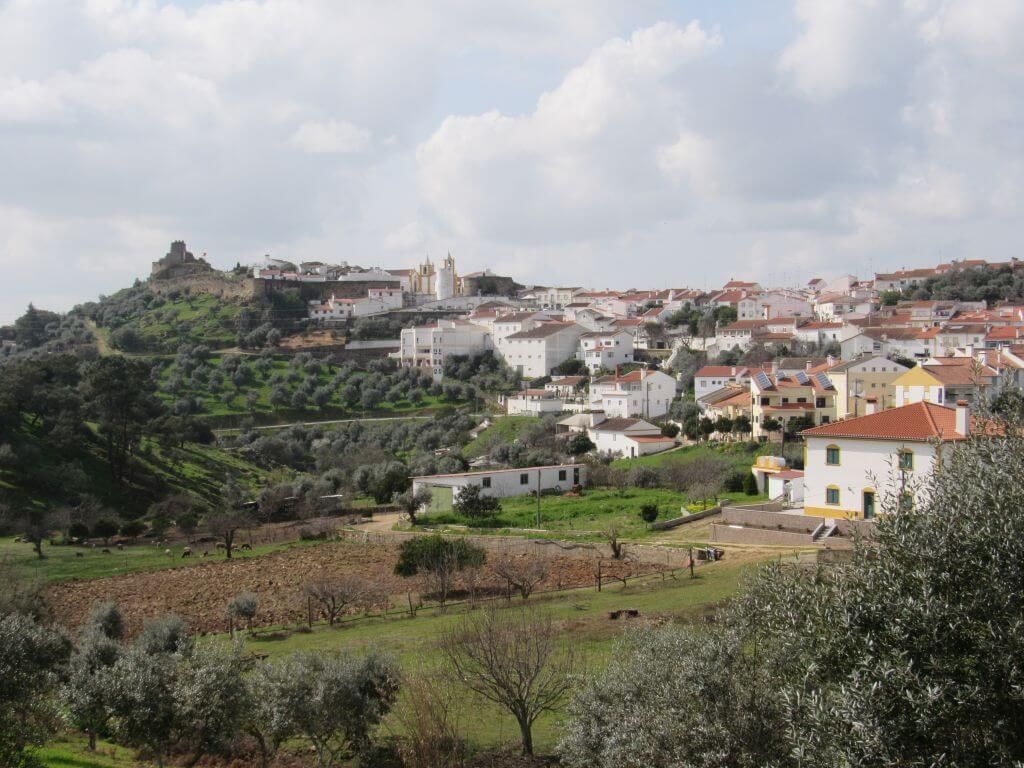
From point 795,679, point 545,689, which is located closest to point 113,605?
point 545,689

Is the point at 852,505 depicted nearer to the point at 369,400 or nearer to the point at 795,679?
the point at 795,679

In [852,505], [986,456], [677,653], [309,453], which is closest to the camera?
[986,456]

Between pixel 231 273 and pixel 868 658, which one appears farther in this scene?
pixel 231 273

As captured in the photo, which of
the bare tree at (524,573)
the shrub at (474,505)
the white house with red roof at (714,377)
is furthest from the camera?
the white house with red roof at (714,377)

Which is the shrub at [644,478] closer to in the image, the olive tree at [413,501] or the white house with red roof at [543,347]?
the olive tree at [413,501]

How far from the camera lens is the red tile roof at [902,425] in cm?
2534

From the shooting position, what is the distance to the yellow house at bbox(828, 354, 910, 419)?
1762 inches

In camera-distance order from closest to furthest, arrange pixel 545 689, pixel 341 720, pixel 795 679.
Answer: pixel 795 679 < pixel 341 720 < pixel 545 689

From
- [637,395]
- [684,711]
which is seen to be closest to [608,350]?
[637,395]

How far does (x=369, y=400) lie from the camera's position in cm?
7281

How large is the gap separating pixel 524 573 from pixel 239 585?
368 inches

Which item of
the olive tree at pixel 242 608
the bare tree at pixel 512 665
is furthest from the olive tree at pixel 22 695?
the olive tree at pixel 242 608

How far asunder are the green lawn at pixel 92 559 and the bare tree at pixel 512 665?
56.8ft

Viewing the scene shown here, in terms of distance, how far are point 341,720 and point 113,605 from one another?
1071 cm
